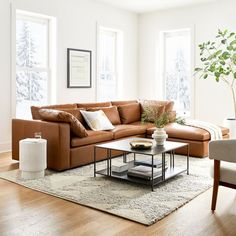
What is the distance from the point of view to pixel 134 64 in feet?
25.9

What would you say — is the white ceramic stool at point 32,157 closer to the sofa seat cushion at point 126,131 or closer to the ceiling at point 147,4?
the sofa seat cushion at point 126,131

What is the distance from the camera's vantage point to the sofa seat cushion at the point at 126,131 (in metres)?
5.21

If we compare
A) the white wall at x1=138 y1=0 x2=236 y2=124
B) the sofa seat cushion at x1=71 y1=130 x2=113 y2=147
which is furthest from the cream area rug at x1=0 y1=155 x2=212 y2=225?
the white wall at x1=138 y1=0 x2=236 y2=124

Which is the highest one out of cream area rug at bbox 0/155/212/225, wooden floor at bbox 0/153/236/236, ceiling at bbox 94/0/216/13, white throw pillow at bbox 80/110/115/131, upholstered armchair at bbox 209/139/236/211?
ceiling at bbox 94/0/216/13

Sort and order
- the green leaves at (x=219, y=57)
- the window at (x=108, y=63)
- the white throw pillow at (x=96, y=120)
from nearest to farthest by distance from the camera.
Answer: the white throw pillow at (x=96, y=120), the green leaves at (x=219, y=57), the window at (x=108, y=63)

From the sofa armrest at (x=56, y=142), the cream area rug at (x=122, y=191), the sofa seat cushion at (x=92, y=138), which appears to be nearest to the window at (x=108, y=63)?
the sofa seat cushion at (x=92, y=138)

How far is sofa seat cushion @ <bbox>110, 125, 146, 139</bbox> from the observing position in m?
5.21

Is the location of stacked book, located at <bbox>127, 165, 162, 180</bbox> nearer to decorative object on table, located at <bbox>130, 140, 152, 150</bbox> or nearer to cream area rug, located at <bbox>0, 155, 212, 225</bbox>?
cream area rug, located at <bbox>0, 155, 212, 225</bbox>

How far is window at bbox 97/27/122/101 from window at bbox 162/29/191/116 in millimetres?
1044

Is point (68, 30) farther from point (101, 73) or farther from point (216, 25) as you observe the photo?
point (216, 25)

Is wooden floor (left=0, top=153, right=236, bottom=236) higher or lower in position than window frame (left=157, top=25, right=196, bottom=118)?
lower

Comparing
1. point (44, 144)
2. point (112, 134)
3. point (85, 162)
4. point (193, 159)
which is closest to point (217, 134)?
point (193, 159)

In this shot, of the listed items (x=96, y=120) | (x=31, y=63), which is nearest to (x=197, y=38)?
(x=96, y=120)

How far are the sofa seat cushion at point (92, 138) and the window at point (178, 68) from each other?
292cm
